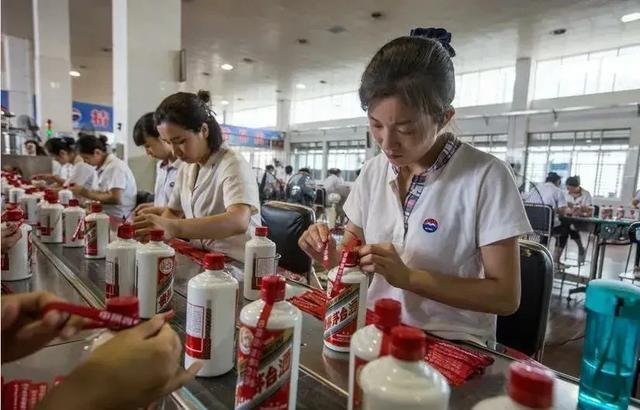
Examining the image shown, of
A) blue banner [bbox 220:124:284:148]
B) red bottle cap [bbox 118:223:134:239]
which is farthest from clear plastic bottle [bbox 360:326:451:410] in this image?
blue banner [bbox 220:124:284:148]

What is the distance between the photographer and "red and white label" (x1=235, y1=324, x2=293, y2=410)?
0.57 metres

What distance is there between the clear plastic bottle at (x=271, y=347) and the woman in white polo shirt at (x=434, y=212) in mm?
339

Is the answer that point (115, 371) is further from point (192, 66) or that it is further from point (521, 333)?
point (192, 66)

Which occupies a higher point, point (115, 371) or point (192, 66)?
point (192, 66)

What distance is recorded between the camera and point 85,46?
30.2 ft

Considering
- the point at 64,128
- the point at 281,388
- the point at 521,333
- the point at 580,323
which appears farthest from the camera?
the point at 64,128

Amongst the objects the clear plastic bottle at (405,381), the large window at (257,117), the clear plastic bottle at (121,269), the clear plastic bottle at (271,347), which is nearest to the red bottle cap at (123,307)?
the clear plastic bottle at (271,347)

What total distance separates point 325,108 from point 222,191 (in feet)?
42.7

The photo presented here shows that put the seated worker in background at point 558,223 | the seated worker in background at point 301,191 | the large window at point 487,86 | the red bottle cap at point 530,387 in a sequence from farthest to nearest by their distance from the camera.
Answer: the large window at point 487,86
the seated worker in background at point 301,191
the seated worker in background at point 558,223
the red bottle cap at point 530,387

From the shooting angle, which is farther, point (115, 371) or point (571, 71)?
point (571, 71)

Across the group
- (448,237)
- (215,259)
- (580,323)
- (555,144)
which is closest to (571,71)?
(555,144)

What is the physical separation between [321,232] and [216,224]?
66cm

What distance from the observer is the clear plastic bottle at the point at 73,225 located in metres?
1.74

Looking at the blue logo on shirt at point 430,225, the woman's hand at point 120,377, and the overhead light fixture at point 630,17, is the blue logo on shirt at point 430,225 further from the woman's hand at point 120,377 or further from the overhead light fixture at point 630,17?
the overhead light fixture at point 630,17
